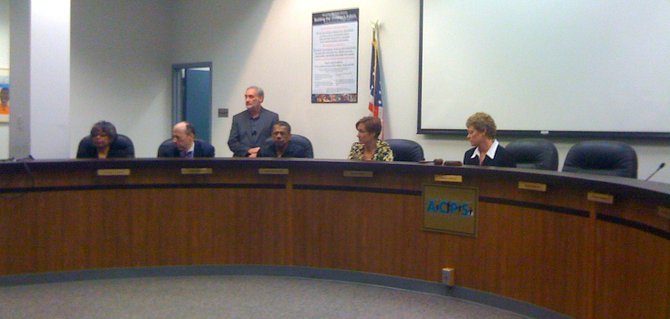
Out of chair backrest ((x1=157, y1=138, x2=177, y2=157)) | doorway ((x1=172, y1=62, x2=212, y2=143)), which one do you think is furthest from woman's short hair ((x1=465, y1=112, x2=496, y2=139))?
doorway ((x1=172, y1=62, x2=212, y2=143))

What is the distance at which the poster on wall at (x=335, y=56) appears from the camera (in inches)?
277

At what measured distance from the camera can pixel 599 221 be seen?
3395mm

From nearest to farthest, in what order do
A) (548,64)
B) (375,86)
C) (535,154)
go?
1. (535,154)
2. (548,64)
3. (375,86)

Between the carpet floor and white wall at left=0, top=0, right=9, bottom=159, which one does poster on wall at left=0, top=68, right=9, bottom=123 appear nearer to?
white wall at left=0, top=0, right=9, bottom=159

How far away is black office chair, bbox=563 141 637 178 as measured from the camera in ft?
14.8

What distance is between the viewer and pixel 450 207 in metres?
4.22

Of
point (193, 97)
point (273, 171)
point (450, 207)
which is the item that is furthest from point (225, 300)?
point (193, 97)

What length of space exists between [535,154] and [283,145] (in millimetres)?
1988

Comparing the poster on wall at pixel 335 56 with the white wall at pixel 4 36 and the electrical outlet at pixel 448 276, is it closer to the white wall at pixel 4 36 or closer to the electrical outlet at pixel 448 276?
the electrical outlet at pixel 448 276

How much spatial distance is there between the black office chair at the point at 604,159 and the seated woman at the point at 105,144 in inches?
134

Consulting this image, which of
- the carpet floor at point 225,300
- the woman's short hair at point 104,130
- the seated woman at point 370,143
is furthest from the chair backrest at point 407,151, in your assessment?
the woman's short hair at point 104,130

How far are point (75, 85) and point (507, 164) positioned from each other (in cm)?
545

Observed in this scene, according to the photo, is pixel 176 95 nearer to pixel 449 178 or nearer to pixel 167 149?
pixel 167 149

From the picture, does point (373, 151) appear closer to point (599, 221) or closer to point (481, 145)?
point (481, 145)
